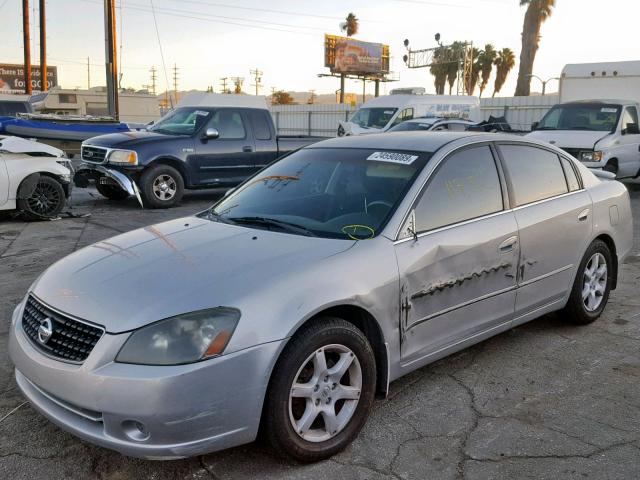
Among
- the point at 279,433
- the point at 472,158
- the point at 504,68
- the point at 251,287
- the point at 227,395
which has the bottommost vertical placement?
the point at 279,433

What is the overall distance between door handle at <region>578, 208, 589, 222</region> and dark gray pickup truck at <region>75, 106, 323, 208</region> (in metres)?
7.39

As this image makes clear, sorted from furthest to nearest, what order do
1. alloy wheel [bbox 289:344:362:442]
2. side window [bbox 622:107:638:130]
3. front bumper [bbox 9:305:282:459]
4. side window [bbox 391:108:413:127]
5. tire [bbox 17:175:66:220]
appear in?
side window [bbox 391:108:413:127], side window [bbox 622:107:638:130], tire [bbox 17:175:66:220], alloy wheel [bbox 289:344:362:442], front bumper [bbox 9:305:282:459]

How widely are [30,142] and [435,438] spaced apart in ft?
27.3

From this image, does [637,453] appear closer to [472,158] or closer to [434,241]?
[434,241]

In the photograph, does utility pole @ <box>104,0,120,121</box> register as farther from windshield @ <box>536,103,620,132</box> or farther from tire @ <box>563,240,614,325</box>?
tire @ <box>563,240,614,325</box>

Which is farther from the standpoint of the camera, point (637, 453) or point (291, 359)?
point (637, 453)

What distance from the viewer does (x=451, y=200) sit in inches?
148

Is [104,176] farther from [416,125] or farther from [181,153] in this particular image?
[416,125]

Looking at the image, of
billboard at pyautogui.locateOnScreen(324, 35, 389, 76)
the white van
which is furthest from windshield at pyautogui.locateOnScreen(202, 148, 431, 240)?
billboard at pyautogui.locateOnScreen(324, 35, 389, 76)

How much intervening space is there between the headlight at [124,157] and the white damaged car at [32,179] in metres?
1.06

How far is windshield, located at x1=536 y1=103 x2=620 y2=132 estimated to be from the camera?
1271cm

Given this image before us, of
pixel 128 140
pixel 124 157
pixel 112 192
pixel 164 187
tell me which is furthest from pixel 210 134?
pixel 112 192

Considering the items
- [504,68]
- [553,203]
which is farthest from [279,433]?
[504,68]

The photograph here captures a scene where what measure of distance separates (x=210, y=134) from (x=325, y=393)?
8909 millimetres
